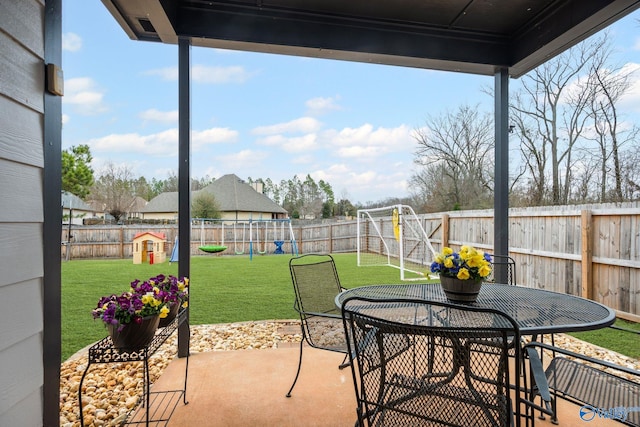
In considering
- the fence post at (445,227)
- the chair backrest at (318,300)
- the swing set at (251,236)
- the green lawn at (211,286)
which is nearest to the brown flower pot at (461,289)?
the chair backrest at (318,300)

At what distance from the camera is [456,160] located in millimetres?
4578

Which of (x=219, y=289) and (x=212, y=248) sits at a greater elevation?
(x=212, y=248)

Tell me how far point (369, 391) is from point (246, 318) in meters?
2.50

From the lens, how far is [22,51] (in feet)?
3.44

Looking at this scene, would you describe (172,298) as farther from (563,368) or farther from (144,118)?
(144,118)

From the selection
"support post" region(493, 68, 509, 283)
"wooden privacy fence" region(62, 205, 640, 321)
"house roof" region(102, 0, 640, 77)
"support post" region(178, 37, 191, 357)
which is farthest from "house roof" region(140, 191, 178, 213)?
"support post" region(493, 68, 509, 283)

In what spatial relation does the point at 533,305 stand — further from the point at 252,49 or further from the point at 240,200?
the point at 240,200

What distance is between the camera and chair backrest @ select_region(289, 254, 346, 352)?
6.32 feet

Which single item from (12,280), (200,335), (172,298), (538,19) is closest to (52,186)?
(12,280)

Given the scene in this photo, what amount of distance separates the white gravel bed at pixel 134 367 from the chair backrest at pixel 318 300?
72 cm

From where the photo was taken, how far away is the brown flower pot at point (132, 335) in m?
1.32

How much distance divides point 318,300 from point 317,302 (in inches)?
0.7

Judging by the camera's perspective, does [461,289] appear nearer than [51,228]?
No

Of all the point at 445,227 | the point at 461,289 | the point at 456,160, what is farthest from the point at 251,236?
the point at 461,289
